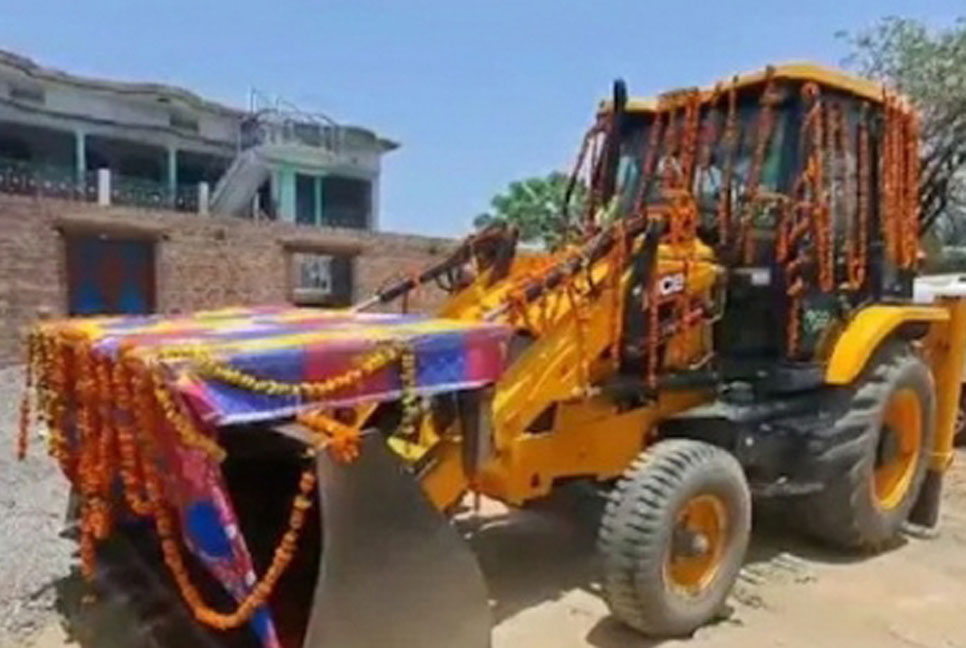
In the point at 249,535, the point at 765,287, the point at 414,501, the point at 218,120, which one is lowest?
the point at 249,535

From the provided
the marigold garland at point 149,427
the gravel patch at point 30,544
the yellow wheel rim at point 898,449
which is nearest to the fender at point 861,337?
the yellow wheel rim at point 898,449

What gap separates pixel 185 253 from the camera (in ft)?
47.6

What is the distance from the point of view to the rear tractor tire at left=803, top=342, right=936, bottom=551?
202 inches

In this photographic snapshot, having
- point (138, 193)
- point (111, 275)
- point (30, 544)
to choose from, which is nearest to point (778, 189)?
point (30, 544)

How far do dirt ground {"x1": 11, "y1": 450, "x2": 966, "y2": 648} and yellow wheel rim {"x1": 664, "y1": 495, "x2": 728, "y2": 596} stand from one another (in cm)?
22

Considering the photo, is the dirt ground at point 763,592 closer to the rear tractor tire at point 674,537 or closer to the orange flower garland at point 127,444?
the rear tractor tire at point 674,537

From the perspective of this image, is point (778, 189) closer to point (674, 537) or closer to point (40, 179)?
point (674, 537)

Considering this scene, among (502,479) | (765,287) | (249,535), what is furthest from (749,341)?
(249,535)

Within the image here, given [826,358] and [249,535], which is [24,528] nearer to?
[249,535]

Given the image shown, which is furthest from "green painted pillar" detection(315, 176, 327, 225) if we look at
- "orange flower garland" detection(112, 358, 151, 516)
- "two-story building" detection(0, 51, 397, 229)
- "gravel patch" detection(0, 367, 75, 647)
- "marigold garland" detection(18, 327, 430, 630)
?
"orange flower garland" detection(112, 358, 151, 516)

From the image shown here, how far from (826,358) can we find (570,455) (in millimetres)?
1650

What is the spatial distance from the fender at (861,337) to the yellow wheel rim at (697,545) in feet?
3.92

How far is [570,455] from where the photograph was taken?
4.66 meters

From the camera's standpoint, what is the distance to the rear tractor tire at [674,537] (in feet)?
13.0
